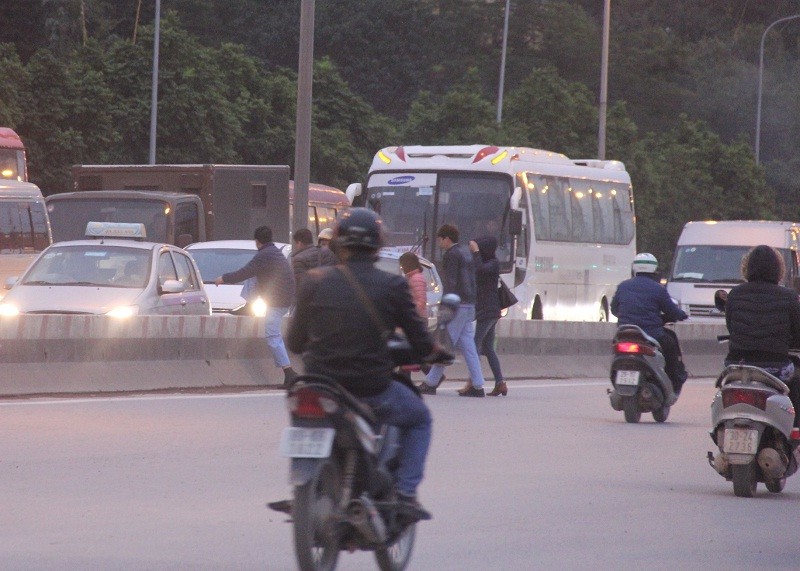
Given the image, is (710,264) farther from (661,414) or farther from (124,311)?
(661,414)

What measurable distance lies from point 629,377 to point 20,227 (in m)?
15.0

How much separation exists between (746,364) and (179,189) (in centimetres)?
2346

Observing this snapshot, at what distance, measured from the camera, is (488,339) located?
2095 cm

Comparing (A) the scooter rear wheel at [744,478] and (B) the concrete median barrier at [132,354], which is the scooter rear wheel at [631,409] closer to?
(B) the concrete median barrier at [132,354]

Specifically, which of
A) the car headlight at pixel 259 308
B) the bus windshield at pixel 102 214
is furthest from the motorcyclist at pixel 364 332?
the bus windshield at pixel 102 214

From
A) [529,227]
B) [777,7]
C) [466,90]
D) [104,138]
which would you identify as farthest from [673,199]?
[777,7]

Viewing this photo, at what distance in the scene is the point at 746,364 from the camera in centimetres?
1176

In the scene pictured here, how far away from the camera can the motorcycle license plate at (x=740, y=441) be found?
451 inches

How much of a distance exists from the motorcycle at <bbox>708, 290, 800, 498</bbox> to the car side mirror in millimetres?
10045

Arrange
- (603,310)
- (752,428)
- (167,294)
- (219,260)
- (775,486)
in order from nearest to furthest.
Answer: (752,428), (775,486), (167,294), (219,260), (603,310)

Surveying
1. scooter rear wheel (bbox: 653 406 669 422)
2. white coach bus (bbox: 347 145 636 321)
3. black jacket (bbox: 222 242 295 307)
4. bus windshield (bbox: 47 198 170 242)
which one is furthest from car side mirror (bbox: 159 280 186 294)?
white coach bus (bbox: 347 145 636 321)

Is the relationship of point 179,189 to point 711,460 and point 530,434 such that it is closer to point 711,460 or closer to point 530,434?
point 530,434

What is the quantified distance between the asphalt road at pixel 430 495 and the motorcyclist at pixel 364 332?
712mm

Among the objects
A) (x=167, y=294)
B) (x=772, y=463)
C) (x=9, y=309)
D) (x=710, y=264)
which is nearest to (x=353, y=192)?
(x=710, y=264)
